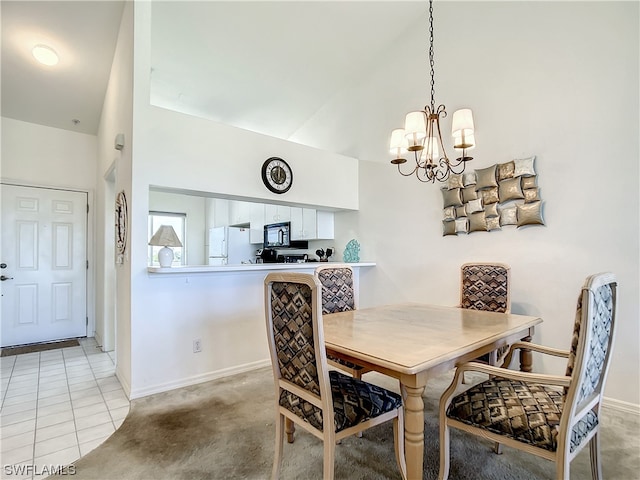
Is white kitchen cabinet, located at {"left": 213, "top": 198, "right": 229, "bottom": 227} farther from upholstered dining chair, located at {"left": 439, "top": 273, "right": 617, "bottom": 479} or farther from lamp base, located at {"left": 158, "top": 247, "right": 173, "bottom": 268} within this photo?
upholstered dining chair, located at {"left": 439, "top": 273, "right": 617, "bottom": 479}

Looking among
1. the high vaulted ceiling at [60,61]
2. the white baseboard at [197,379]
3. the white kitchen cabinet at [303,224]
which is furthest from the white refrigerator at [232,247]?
the white baseboard at [197,379]

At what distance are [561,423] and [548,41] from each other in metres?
2.95

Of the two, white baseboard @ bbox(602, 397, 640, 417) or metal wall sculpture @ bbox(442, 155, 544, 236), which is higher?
metal wall sculpture @ bbox(442, 155, 544, 236)

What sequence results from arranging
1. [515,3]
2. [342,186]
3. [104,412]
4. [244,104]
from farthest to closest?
[244,104] → [342,186] → [515,3] → [104,412]

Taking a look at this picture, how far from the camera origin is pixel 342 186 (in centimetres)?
419

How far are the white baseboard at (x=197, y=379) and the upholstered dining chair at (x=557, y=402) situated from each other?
2.04 metres

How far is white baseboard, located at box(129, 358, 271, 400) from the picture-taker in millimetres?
2553

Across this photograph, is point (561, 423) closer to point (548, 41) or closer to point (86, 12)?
point (548, 41)

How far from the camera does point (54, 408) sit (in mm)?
2395

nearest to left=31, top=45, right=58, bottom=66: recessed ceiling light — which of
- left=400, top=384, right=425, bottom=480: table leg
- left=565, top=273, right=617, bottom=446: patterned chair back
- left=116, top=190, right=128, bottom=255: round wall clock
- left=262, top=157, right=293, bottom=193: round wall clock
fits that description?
left=116, top=190, right=128, bottom=255: round wall clock

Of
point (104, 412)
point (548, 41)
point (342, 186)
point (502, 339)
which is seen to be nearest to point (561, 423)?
point (502, 339)

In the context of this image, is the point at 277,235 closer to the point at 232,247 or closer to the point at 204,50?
the point at 232,247

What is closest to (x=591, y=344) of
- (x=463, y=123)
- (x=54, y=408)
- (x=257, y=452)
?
(x=463, y=123)

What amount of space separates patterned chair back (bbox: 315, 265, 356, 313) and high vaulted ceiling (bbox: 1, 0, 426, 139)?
8.58 feet
